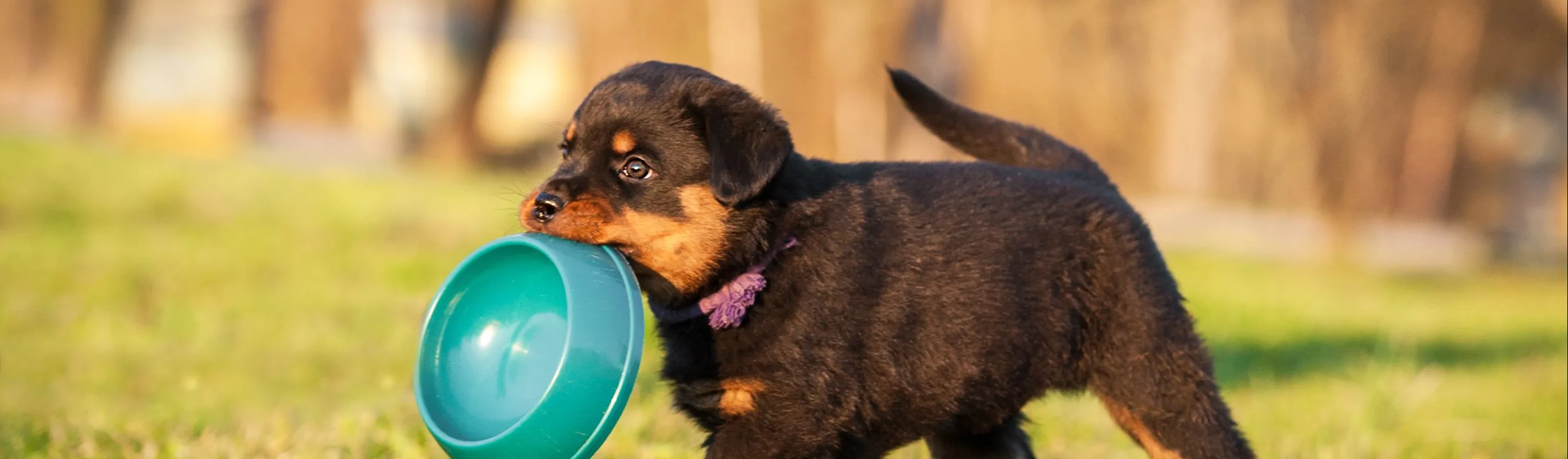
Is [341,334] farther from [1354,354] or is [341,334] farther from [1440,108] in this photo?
[1440,108]

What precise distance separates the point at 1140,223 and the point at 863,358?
1.14 m

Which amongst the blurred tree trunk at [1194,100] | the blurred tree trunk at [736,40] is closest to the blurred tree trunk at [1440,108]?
the blurred tree trunk at [1194,100]

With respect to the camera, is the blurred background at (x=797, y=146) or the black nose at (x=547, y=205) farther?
the blurred background at (x=797, y=146)

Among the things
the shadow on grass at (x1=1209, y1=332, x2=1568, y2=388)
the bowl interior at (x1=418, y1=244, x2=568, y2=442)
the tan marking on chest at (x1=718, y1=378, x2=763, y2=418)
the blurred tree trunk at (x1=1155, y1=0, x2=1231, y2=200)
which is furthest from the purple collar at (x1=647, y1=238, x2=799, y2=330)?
the blurred tree trunk at (x1=1155, y1=0, x2=1231, y2=200)

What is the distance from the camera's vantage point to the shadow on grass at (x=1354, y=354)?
9.16m

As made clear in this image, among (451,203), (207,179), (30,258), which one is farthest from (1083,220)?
(207,179)

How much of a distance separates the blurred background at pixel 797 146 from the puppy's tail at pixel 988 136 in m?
1.47

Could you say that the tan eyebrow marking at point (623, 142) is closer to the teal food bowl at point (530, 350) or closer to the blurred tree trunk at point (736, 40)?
the teal food bowl at point (530, 350)

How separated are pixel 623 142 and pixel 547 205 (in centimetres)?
27

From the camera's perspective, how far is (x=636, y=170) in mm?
3844

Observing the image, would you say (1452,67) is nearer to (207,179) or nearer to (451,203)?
(451,203)

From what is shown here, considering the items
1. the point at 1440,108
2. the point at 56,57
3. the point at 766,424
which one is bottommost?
the point at 56,57

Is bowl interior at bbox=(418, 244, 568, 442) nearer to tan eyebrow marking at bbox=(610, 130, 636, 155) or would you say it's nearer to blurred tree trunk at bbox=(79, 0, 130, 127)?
tan eyebrow marking at bbox=(610, 130, 636, 155)

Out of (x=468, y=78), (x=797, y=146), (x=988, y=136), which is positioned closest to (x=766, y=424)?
(x=988, y=136)
